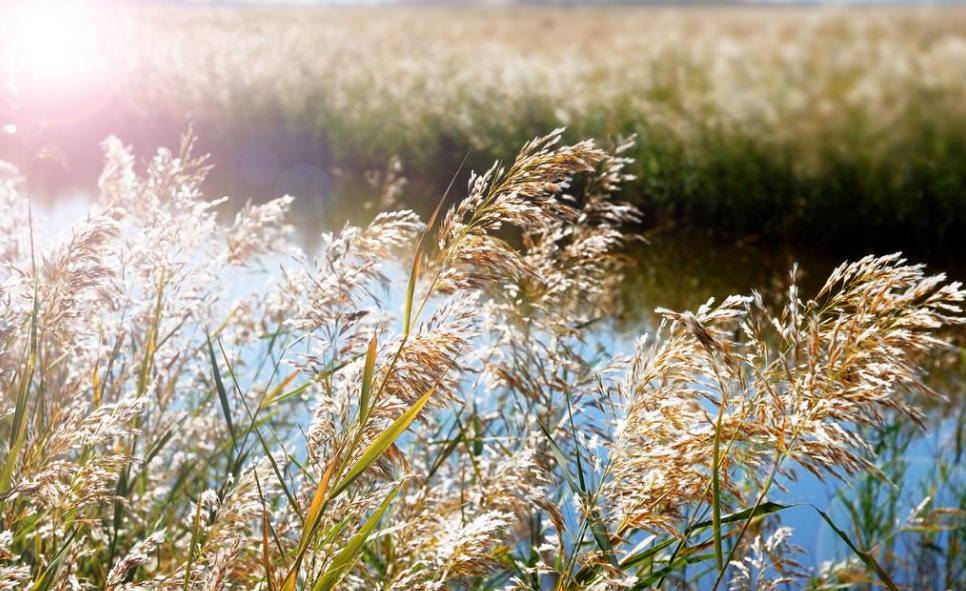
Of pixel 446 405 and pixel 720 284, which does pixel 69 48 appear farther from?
pixel 446 405

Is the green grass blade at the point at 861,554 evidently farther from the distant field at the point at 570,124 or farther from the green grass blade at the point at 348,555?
the distant field at the point at 570,124

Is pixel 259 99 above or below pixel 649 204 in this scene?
above

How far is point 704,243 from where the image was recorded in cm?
724

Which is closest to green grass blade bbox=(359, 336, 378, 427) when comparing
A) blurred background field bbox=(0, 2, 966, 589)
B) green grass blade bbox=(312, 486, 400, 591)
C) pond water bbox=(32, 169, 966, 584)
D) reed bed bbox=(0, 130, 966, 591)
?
reed bed bbox=(0, 130, 966, 591)

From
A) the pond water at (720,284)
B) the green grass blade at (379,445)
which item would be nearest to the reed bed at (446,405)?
the green grass blade at (379,445)

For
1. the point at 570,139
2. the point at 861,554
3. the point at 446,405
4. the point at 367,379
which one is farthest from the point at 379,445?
the point at 570,139

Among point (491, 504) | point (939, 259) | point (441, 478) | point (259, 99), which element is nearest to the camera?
point (491, 504)

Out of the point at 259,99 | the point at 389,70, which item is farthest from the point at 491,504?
the point at 389,70

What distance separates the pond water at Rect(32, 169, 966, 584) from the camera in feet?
12.3

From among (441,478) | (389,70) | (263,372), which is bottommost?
(441,478)

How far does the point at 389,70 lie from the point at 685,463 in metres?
10.1

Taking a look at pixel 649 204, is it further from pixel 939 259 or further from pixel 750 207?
pixel 939 259

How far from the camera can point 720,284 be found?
5.90 meters

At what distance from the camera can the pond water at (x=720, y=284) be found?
3740 mm
